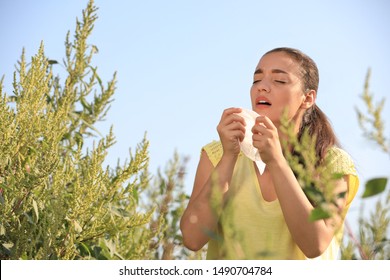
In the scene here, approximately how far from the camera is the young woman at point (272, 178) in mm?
2045

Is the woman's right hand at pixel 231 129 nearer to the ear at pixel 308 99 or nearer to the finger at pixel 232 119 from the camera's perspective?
the finger at pixel 232 119

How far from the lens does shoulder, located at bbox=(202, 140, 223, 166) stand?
106 inches

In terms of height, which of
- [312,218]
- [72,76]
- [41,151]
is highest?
[72,76]

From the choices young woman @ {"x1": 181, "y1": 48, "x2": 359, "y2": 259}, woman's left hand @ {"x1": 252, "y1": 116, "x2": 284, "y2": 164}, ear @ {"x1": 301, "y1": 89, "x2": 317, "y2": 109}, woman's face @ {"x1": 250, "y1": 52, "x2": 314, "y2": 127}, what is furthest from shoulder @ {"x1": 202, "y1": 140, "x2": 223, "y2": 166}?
woman's left hand @ {"x1": 252, "y1": 116, "x2": 284, "y2": 164}

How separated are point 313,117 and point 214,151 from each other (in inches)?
22.0

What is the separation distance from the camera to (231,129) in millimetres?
2172

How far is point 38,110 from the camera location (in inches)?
112

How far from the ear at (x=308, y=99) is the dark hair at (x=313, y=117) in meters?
0.02

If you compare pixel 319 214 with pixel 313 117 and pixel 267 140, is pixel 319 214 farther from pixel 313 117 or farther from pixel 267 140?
pixel 313 117

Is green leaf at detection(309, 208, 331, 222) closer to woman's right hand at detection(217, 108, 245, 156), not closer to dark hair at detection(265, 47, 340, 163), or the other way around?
woman's right hand at detection(217, 108, 245, 156)

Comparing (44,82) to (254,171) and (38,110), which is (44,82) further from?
(254,171)
